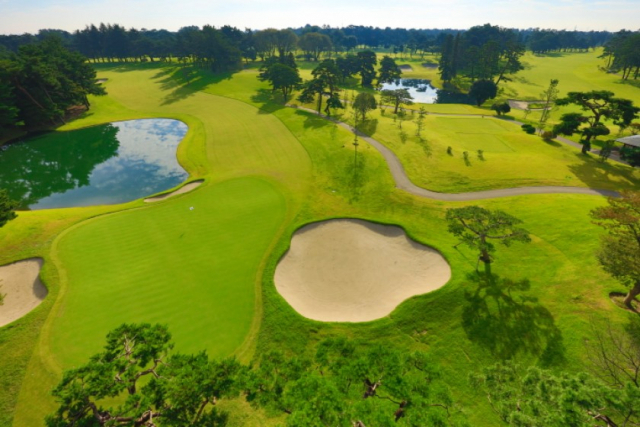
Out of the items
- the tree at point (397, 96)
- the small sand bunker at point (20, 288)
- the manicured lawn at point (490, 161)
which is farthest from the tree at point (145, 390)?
the tree at point (397, 96)

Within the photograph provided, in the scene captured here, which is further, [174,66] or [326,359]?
[174,66]

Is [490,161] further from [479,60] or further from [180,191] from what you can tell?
[479,60]

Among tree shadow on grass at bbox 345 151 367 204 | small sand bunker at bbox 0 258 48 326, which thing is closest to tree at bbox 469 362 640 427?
tree shadow on grass at bbox 345 151 367 204

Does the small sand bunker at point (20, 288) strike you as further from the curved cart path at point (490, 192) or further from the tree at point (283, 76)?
the tree at point (283, 76)

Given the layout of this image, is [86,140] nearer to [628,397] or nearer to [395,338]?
[395,338]

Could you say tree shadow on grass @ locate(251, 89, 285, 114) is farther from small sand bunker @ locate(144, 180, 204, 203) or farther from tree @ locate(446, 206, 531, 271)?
tree @ locate(446, 206, 531, 271)

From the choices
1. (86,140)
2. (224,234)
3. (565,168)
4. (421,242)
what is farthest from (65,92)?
(565,168)
